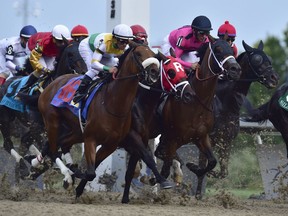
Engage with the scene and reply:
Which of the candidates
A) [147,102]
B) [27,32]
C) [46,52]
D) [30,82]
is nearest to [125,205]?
[147,102]

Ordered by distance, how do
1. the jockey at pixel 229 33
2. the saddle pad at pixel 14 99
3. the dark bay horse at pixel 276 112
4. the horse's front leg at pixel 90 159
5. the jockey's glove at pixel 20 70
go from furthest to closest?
the jockey's glove at pixel 20 70 → the saddle pad at pixel 14 99 → the jockey at pixel 229 33 → the dark bay horse at pixel 276 112 → the horse's front leg at pixel 90 159

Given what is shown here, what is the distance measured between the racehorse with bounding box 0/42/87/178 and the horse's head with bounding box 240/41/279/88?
2.03 meters

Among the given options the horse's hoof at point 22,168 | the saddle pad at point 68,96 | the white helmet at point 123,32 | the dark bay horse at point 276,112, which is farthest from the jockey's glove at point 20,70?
the white helmet at point 123,32

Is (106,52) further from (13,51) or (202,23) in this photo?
(13,51)

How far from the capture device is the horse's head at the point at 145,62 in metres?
9.45

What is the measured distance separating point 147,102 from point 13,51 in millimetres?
3540

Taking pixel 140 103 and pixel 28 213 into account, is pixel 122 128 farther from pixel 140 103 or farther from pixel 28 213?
pixel 28 213

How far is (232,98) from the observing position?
453 inches

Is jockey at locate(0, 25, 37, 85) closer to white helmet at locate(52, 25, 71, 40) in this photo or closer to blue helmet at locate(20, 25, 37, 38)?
blue helmet at locate(20, 25, 37, 38)

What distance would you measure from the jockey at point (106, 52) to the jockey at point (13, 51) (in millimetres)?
2528

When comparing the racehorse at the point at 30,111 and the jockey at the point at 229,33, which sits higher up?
the jockey at the point at 229,33

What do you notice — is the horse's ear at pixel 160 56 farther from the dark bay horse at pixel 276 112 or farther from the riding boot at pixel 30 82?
the riding boot at pixel 30 82

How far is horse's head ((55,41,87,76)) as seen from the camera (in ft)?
38.8

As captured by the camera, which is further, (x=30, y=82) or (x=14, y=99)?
(x=14, y=99)
